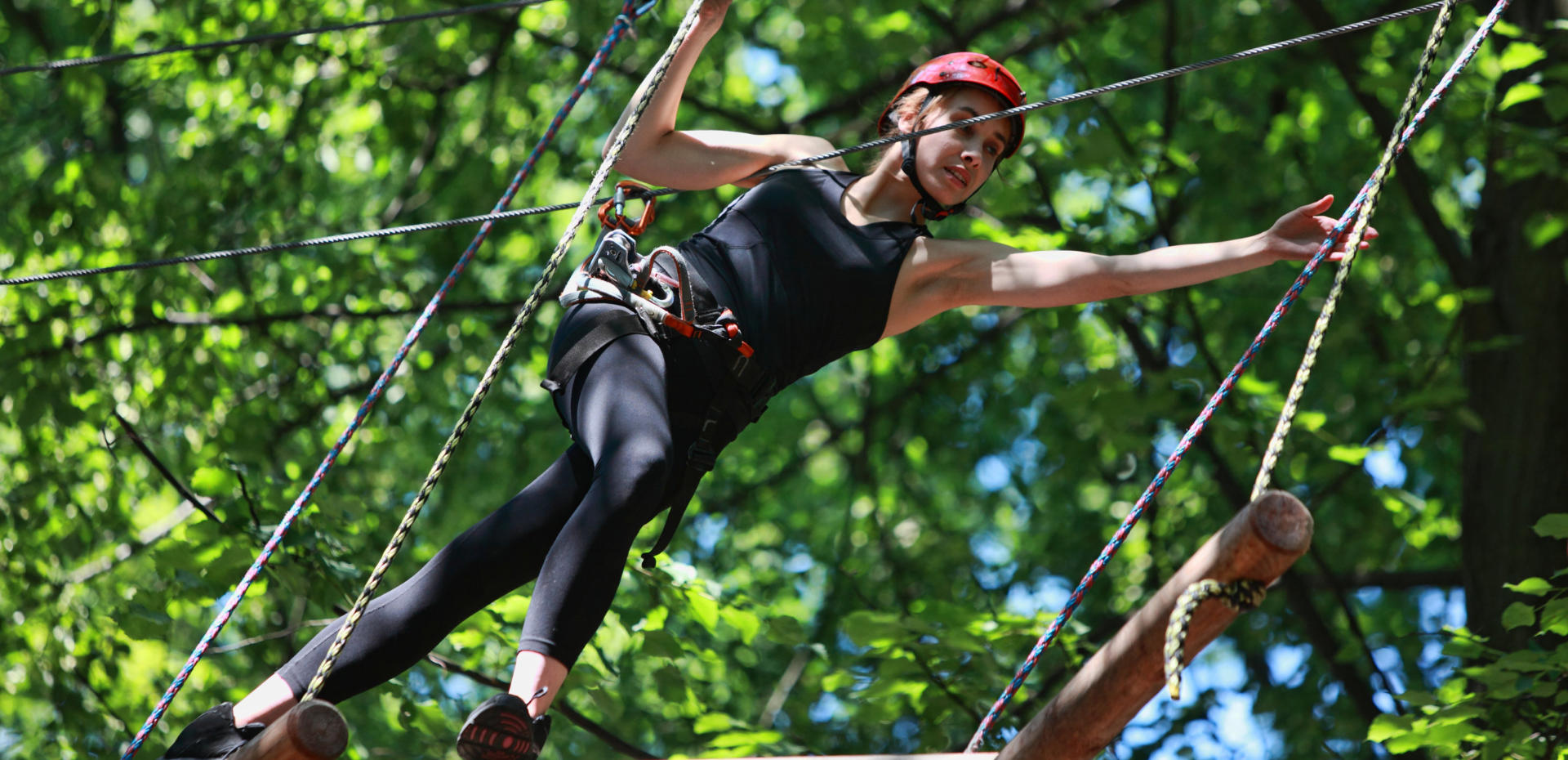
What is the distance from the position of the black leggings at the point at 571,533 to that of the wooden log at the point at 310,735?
0.37 m

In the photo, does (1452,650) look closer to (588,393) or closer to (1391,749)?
(1391,749)

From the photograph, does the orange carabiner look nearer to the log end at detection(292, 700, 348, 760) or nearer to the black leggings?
the black leggings

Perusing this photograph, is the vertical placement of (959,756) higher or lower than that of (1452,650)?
lower

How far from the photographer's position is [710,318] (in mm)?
2557

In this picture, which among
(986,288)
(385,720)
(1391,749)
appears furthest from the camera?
(385,720)

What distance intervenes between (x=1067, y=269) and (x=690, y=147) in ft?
2.49

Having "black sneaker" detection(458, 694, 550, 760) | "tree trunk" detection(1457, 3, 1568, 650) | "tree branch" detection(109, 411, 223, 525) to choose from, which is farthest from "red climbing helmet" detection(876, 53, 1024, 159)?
"tree trunk" detection(1457, 3, 1568, 650)

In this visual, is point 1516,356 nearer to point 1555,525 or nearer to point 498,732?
point 1555,525

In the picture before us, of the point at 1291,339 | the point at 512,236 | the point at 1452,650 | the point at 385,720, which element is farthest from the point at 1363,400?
the point at 385,720

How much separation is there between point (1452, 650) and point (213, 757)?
282 centimetres

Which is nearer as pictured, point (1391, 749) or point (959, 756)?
point (959, 756)

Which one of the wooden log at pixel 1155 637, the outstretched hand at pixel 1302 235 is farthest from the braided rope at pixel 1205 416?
the wooden log at pixel 1155 637

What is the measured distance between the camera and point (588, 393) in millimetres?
2441

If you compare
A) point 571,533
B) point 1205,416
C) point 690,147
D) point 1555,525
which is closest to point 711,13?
point 690,147
